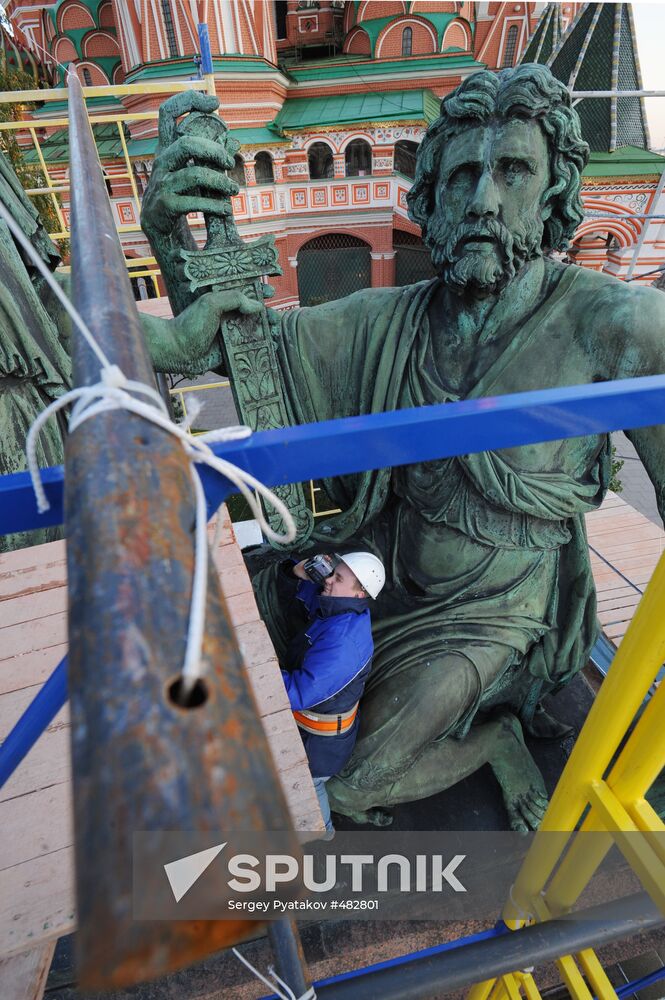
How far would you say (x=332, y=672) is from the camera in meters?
1.62

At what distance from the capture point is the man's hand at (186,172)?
4.81 ft

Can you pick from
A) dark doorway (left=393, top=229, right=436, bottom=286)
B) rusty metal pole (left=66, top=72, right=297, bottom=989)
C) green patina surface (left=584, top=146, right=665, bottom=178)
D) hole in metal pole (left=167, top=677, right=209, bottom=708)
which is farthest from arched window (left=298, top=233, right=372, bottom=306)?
hole in metal pole (left=167, top=677, right=209, bottom=708)

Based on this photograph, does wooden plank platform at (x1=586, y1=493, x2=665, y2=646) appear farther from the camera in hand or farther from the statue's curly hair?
the statue's curly hair

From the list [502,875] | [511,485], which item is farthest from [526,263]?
[502,875]

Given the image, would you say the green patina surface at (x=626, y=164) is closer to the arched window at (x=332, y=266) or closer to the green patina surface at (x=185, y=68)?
the arched window at (x=332, y=266)

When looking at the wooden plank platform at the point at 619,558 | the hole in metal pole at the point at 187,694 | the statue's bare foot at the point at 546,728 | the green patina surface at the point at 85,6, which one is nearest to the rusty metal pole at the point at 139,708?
the hole in metal pole at the point at 187,694

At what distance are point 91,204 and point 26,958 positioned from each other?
1580 mm

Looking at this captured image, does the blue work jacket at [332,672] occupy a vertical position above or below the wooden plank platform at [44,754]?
below

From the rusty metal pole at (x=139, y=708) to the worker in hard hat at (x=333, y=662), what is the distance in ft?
4.07

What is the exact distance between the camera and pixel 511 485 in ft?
5.47

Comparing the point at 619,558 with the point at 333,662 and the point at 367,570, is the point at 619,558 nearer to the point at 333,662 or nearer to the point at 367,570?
the point at 367,570

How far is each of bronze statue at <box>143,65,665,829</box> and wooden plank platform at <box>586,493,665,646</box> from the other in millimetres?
1821

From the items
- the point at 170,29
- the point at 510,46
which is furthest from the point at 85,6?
the point at 510,46

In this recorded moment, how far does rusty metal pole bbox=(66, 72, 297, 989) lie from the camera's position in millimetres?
306
